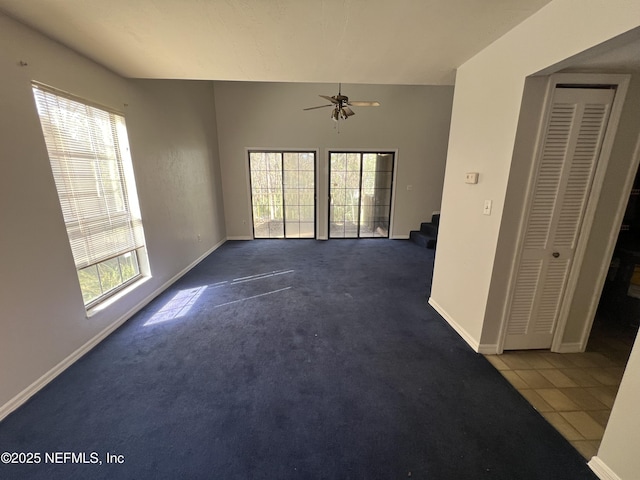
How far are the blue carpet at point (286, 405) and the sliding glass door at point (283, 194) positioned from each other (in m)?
3.38

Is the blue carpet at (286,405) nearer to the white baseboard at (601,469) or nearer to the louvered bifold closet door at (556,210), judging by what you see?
the white baseboard at (601,469)

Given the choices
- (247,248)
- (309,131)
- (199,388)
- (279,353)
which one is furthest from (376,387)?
(309,131)

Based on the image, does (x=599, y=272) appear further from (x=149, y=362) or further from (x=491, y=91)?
(x=149, y=362)

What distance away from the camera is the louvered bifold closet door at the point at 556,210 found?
5.95 ft

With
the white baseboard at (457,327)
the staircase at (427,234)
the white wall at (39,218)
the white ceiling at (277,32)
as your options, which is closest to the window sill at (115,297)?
the white wall at (39,218)

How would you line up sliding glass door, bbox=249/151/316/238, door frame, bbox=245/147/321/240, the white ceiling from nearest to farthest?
the white ceiling
door frame, bbox=245/147/321/240
sliding glass door, bbox=249/151/316/238

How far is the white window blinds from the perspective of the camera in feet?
6.71

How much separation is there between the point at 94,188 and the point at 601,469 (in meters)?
4.07

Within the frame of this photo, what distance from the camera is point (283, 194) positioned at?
6020mm

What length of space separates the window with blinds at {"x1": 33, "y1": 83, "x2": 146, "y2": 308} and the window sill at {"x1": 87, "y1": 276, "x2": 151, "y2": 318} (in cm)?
5

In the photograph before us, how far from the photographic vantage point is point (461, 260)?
8.24ft

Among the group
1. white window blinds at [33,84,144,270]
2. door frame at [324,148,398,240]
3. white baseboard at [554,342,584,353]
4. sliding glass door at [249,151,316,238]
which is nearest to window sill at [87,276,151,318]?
white window blinds at [33,84,144,270]

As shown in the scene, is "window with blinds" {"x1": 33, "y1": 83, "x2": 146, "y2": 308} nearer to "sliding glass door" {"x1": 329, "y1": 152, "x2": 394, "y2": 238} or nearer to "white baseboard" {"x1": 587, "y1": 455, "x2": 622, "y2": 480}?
"white baseboard" {"x1": 587, "y1": 455, "x2": 622, "y2": 480}

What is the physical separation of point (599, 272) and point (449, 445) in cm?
→ 189
